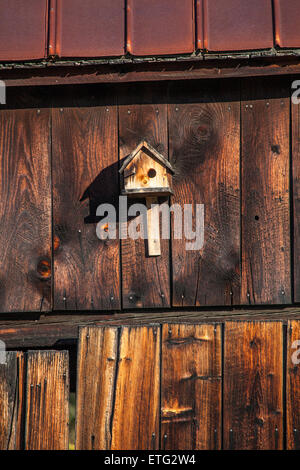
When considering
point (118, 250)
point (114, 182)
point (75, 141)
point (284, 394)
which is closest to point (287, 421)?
point (284, 394)

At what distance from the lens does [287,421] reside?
2402mm

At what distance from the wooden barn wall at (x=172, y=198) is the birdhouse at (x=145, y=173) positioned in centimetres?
18

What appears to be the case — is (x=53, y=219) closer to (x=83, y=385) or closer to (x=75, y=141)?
(x=75, y=141)

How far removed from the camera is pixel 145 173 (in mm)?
2400

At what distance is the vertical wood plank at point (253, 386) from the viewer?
7.91ft

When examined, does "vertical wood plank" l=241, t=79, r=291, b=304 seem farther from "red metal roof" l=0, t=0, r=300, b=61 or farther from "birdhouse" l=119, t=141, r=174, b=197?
"birdhouse" l=119, t=141, r=174, b=197

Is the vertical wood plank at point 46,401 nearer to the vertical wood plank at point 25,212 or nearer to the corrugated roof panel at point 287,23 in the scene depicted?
the vertical wood plank at point 25,212

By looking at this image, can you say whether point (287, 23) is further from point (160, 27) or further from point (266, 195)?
point (266, 195)

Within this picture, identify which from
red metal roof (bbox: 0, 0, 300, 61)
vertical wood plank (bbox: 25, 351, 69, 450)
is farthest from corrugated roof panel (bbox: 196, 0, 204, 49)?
vertical wood plank (bbox: 25, 351, 69, 450)

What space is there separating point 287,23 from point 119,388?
7.59 ft

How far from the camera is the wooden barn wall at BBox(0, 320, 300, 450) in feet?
7.90
